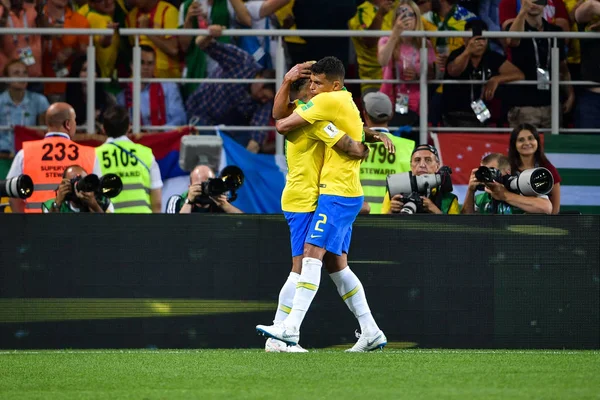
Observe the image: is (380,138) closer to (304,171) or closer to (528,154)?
(304,171)

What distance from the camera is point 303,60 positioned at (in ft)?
43.9

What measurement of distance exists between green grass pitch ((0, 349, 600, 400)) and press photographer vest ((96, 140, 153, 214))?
9.37 feet

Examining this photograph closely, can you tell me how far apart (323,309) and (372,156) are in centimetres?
245

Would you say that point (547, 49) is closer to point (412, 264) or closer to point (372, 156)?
point (372, 156)

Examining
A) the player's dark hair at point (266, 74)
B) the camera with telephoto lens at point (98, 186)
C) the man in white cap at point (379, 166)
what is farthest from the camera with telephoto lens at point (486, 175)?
the player's dark hair at point (266, 74)

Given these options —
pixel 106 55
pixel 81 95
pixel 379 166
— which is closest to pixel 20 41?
pixel 81 95

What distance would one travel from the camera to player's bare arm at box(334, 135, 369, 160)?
8.22 m

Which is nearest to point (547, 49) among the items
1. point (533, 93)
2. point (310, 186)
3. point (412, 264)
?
point (533, 93)

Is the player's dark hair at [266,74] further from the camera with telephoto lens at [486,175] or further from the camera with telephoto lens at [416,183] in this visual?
the camera with telephoto lens at [486,175]

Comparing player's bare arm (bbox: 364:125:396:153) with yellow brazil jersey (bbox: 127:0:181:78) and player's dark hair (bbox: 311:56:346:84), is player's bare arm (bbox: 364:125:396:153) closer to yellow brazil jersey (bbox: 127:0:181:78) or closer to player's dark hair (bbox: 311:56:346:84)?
player's dark hair (bbox: 311:56:346:84)

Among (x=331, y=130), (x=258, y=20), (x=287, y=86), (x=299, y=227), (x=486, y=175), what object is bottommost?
(x=299, y=227)

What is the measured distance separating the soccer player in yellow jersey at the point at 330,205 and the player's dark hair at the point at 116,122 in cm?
371

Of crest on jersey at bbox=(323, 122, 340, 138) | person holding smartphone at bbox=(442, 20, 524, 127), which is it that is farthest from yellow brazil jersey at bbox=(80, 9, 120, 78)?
crest on jersey at bbox=(323, 122, 340, 138)

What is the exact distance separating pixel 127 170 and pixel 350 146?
3890mm
